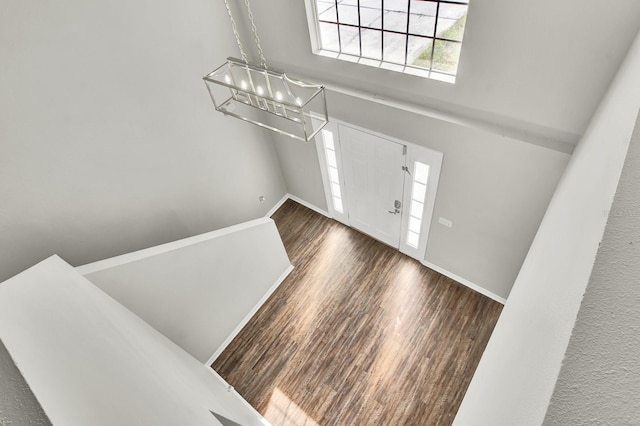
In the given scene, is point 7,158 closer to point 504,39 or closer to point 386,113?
point 386,113

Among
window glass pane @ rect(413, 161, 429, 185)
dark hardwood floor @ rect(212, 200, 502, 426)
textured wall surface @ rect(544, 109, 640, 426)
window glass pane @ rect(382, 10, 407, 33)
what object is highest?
textured wall surface @ rect(544, 109, 640, 426)

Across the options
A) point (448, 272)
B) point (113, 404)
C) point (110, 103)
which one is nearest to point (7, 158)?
point (110, 103)

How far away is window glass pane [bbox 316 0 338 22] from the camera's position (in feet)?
10.4

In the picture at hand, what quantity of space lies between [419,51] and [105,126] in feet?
9.22

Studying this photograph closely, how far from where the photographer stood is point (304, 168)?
4855 mm

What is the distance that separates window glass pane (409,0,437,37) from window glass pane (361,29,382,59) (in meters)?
0.33

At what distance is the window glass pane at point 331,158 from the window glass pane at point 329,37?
4.14ft

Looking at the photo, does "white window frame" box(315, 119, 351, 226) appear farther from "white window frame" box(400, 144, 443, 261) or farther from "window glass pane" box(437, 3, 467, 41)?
"window glass pane" box(437, 3, 467, 41)

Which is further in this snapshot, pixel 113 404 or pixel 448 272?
pixel 448 272

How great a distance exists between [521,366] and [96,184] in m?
3.39

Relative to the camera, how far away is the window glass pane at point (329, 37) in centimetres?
331

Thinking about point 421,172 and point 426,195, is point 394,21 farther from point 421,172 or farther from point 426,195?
point 426,195

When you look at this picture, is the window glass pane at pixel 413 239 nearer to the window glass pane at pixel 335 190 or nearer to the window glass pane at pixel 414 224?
the window glass pane at pixel 414 224

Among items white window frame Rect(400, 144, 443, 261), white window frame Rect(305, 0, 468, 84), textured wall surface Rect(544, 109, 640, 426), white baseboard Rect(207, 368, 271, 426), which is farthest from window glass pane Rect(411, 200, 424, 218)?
textured wall surface Rect(544, 109, 640, 426)
